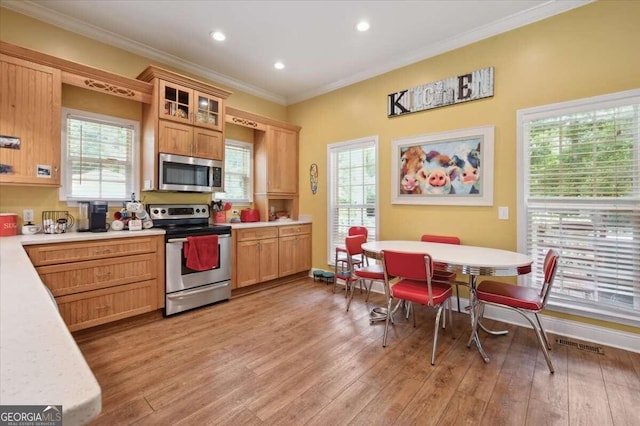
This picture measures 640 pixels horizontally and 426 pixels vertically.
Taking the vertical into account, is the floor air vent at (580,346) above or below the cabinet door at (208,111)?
below

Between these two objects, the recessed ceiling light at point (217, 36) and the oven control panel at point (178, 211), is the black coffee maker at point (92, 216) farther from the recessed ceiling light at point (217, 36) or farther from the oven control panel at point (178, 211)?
the recessed ceiling light at point (217, 36)

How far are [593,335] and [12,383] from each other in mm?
3806

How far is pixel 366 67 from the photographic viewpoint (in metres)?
4.16

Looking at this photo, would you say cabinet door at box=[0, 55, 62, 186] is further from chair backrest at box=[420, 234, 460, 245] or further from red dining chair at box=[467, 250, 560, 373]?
red dining chair at box=[467, 250, 560, 373]

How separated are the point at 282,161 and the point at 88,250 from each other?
9.62 ft

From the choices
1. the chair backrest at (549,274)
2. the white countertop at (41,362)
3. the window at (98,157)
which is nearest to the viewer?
the white countertop at (41,362)

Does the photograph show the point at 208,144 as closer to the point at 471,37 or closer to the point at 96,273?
the point at 96,273

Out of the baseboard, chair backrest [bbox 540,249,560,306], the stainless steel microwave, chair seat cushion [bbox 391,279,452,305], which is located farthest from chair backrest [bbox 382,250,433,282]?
the stainless steel microwave

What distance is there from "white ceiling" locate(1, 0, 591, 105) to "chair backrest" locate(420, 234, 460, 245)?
7.33 ft

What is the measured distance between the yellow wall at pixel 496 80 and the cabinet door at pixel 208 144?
68 cm

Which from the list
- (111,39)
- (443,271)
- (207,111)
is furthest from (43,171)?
(443,271)

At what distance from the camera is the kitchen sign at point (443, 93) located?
3.26m

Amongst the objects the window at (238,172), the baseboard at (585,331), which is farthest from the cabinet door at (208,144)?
the baseboard at (585,331)

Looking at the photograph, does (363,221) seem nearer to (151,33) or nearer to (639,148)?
(639,148)
